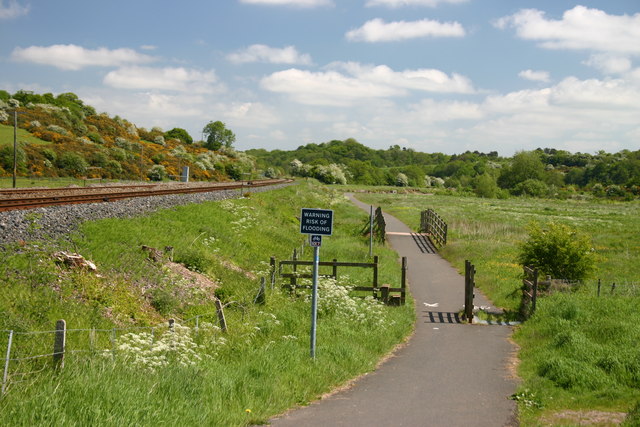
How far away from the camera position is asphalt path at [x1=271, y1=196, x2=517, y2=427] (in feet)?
26.0

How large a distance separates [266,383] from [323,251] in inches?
690

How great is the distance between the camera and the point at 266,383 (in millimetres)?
8258

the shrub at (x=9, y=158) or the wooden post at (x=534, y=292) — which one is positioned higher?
the shrub at (x=9, y=158)

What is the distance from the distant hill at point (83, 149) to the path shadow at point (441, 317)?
43034mm

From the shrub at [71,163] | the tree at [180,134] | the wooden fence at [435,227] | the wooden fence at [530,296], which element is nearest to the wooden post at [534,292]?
the wooden fence at [530,296]

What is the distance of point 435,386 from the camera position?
31.6 feet

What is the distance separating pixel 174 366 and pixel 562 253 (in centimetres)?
1393

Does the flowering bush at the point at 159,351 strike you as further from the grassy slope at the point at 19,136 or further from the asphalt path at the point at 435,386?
the grassy slope at the point at 19,136

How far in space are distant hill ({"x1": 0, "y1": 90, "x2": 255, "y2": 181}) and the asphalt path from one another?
44.9 metres

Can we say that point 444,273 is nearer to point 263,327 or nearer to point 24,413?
point 263,327

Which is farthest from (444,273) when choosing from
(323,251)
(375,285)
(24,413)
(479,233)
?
(24,413)

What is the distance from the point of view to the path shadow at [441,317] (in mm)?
15397

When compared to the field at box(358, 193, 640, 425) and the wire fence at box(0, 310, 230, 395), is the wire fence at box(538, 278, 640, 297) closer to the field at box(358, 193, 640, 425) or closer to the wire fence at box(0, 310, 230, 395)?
the field at box(358, 193, 640, 425)

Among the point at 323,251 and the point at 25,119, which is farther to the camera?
the point at 25,119
